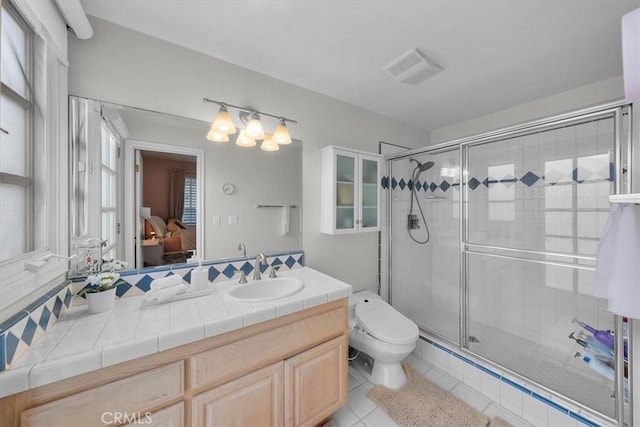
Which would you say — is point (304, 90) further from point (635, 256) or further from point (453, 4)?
point (635, 256)

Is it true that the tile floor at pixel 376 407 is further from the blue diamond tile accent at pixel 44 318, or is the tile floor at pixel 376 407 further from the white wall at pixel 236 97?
the blue diamond tile accent at pixel 44 318

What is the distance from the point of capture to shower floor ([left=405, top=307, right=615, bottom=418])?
1515 mm

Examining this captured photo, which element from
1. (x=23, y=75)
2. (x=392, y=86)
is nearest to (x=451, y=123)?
(x=392, y=86)

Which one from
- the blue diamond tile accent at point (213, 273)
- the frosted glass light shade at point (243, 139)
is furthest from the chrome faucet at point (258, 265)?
the frosted glass light shade at point (243, 139)

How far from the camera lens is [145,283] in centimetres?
134

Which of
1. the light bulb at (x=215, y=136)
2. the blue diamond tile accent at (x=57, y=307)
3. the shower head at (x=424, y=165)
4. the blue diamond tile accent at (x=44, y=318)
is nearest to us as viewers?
the blue diamond tile accent at (x=44, y=318)

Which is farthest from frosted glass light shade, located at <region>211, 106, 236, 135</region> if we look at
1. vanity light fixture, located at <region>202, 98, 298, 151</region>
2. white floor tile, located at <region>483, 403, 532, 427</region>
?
white floor tile, located at <region>483, 403, 532, 427</region>

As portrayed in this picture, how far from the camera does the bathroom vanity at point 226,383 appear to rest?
2.46ft

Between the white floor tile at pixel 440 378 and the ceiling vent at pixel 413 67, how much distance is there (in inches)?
90.0

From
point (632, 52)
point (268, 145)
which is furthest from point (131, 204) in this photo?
point (632, 52)

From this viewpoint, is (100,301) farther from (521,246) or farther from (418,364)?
(521,246)

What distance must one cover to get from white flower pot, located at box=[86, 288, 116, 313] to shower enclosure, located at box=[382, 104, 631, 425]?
7.27 ft

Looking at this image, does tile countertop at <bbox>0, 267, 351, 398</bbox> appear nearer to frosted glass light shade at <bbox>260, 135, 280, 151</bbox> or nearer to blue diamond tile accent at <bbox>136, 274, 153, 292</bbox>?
blue diamond tile accent at <bbox>136, 274, 153, 292</bbox>

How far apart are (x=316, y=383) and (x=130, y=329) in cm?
93
